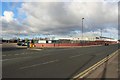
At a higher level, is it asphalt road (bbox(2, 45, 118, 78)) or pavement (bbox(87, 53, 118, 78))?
asphalt road (bbox(2, 45, 118, 78))

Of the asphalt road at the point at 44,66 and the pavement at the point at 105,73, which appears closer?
the pavement at the point at 105,73

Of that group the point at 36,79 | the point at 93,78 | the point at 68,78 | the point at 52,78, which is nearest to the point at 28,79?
the point at 36,79

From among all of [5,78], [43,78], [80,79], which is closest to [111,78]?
[80,79]

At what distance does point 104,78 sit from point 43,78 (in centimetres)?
291

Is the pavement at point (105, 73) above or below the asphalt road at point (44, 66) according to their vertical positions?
below

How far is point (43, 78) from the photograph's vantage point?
970 cm

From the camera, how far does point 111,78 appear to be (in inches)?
389

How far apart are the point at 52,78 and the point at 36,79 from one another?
0.80 metres

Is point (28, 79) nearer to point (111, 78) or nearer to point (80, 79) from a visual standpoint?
point (80, 79)

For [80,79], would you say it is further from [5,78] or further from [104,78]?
[5,78]

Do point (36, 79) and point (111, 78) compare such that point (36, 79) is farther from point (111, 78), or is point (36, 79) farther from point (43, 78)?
point (111, 78)

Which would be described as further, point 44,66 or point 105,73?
point 44,66

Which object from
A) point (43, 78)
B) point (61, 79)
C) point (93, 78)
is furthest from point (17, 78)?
point (93, 78)

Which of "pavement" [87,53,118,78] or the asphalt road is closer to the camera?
"pavement" [87,53,118,78]
